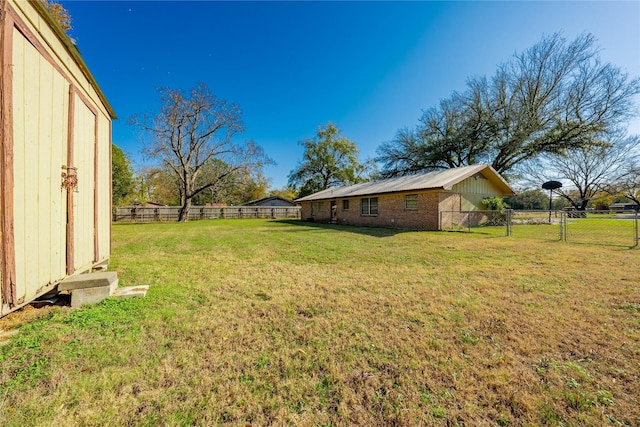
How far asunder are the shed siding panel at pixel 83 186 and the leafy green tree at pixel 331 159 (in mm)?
31705

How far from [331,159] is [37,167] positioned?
33.4m

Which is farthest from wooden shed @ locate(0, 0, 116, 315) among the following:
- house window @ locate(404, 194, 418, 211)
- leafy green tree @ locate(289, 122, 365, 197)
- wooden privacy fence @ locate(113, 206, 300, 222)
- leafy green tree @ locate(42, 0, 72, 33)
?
leafy green tree @ locate(289, 122, 365, 197)

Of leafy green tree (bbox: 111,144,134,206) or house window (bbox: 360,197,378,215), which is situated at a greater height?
leafy green tree (bbox: 111,144,134,206)

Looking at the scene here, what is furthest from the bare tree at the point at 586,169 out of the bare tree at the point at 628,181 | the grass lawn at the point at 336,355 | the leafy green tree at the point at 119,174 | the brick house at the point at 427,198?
the leafy green tree at the point at 119,174

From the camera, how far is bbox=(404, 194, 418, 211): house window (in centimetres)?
1397

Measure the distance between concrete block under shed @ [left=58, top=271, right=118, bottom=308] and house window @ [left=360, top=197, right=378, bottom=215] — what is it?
14.6m

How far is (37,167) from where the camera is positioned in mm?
2773

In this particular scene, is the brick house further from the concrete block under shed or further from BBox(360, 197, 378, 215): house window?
the concrete block under shed

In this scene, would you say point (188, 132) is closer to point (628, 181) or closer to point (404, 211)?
point (404, 211)

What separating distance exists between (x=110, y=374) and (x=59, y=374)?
38cm

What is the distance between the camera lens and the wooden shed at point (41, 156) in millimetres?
2334

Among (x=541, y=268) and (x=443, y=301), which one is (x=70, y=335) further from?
(x=541, y=268)

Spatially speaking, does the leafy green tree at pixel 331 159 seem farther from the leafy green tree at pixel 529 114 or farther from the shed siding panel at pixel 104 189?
the shed siding panel at pixel 104 189

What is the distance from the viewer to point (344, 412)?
5.55 ft
